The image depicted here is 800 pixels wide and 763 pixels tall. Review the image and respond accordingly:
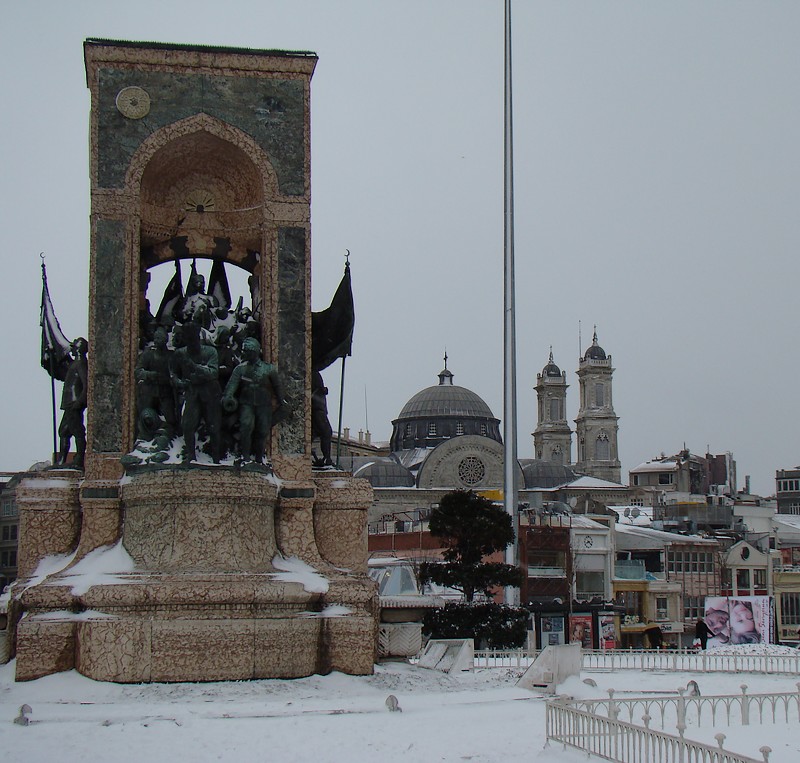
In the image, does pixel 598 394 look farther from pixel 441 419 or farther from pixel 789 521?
pixel 789 521

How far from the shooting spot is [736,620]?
37812 millimetres

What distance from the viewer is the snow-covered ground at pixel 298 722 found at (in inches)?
554

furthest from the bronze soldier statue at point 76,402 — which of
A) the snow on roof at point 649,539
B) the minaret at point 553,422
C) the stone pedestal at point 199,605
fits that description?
the minaret at point 553,422

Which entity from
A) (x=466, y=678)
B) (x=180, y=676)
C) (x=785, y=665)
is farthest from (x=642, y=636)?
(x=180, y=676)

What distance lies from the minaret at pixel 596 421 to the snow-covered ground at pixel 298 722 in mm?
122035

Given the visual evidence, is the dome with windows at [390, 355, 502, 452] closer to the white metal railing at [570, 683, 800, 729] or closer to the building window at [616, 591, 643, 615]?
the building window at [616, 591, 643, 615]

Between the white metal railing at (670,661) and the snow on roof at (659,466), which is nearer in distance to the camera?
the white metal railing at (670,661)

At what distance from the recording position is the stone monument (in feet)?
60.6

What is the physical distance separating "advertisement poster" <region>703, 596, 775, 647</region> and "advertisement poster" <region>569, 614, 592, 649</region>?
605 cm

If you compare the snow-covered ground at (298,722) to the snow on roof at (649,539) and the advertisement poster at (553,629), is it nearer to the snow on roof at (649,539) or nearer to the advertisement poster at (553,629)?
the advertisement poster at (553,629)

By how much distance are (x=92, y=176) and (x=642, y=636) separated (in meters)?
41.0

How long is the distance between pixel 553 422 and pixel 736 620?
107686mm

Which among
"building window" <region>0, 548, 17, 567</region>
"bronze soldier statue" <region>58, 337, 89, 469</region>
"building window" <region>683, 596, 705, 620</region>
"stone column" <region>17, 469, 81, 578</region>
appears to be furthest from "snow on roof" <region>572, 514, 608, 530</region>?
"stone column" <region>17, 469, 81, 578</region>

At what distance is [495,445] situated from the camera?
326ft
